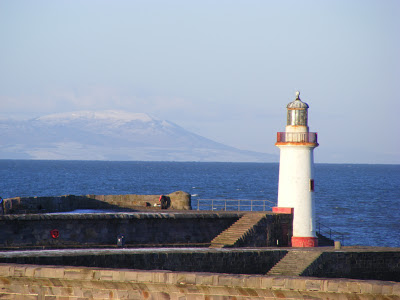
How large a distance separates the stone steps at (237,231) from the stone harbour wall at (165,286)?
15.2m

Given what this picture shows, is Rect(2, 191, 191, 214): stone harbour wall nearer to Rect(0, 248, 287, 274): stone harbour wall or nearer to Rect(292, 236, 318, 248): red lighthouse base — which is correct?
Rect(292, 236, 318, 248): red lighthouse base

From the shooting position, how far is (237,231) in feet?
96.6

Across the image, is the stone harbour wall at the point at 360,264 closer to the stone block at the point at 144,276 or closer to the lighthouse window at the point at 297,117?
the lighthouse window at the point at 297,117

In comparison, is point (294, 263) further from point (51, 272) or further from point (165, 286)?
point (51, 272)

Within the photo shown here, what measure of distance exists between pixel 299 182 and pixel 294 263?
420cm

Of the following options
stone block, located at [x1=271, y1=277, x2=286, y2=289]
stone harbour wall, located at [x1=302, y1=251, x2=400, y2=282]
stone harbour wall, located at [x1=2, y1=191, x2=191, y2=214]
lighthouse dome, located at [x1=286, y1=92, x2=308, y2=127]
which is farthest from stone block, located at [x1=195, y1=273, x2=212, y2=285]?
stone harbour wall, located at [x1=2, y1=191, x2=191, y2=214]

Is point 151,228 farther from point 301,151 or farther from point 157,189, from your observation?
point 157,189

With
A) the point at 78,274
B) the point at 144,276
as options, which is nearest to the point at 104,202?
the point at 78,274

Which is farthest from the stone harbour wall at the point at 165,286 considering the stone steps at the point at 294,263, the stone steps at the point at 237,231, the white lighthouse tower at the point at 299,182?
the white lighthouse tower at the point at 299,182

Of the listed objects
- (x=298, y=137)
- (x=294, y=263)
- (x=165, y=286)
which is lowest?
(x=294, y=263)

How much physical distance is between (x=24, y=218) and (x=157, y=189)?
251 ft

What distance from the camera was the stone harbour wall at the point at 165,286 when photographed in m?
11.7

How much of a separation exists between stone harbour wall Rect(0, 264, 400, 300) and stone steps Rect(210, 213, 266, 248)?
50.0 ft

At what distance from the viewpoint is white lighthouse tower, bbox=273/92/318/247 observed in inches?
1176
